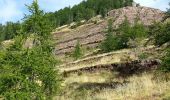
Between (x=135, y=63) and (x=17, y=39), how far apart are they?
11887mm

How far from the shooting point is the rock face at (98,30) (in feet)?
401

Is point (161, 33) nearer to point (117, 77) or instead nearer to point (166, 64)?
point (166, 64)

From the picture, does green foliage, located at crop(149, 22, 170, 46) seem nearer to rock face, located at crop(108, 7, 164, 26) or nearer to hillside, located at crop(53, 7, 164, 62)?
hillside, located at crop(53, 7, 164, 62)

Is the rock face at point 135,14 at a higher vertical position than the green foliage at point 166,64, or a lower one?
higher

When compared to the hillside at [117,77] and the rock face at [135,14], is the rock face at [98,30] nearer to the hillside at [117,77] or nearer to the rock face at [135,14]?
the rock face at [135,14]

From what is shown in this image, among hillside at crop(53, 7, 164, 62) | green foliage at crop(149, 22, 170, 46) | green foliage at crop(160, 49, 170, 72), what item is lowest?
green foliage at crop(160, 49, 170, 72)

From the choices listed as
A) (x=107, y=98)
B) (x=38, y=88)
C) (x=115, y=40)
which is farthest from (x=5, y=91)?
(x=115, y=40)

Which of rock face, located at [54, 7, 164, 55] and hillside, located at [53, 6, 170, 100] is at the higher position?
rock face, located at [54, 7, 164, 55]

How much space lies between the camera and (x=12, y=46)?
21891 millimetres

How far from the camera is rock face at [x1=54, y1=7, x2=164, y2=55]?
122306mm

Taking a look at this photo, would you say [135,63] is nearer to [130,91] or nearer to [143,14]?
[130,91]

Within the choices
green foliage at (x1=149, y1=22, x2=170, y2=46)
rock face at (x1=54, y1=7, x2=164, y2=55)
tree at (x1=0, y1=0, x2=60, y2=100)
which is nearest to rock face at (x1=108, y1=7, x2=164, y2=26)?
rock face at (x1=54, y1=7, x2=164, y2=55)

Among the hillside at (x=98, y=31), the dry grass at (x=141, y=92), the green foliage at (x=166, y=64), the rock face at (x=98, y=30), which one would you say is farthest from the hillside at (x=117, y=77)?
the rock face at (x=98, y=30)

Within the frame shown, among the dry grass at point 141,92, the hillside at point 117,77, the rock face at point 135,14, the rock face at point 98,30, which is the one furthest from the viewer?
the rock face at point 135,14
